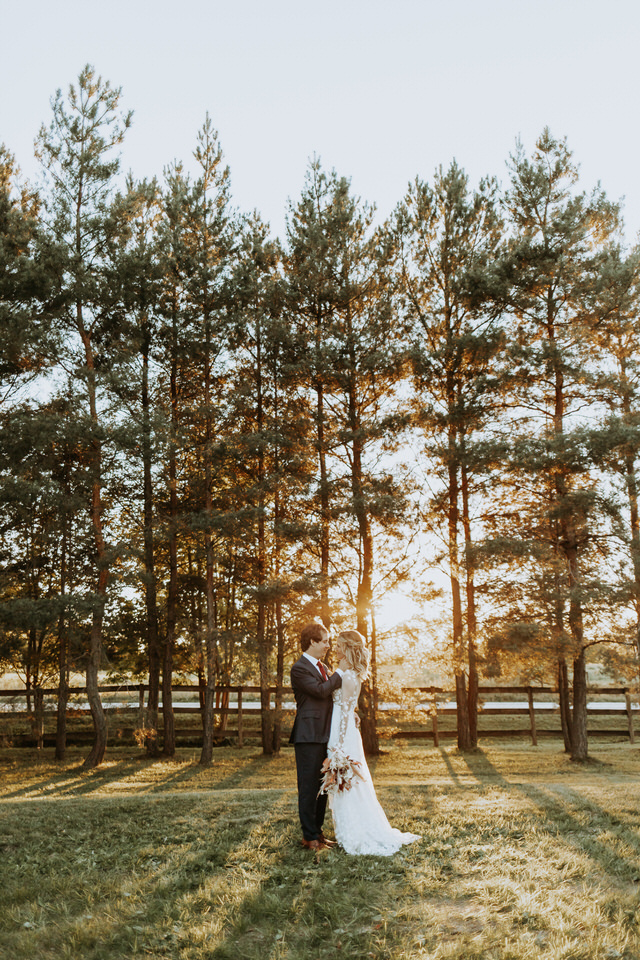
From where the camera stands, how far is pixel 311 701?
552cm

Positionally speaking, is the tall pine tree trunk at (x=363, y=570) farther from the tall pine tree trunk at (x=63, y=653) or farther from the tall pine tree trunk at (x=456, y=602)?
the tall pine tree trunk at (x=63, y=653)

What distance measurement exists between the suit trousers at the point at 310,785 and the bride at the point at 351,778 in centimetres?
8

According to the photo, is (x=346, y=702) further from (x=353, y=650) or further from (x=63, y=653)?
(x=63, y=653)

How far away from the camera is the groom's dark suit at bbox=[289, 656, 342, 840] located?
543 cm

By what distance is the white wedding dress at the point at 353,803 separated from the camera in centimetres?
535

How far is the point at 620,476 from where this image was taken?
1483cm

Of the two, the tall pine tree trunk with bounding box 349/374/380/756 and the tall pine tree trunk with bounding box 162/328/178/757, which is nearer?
the tall pine tree trunk with bounding box 349/374/380/756

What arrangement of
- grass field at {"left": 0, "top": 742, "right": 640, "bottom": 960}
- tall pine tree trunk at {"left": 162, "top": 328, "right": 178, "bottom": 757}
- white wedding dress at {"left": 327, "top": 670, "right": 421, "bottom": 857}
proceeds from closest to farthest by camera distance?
grass field at {"left": 0, "top": 742, "right": 640, "bottom": 960}, white wedding dress at {"left": 327, "top": 670, "right": 421, "bottom": 857}, tall pine tree trunk at {"left": 162, "top": 328, "right": 178, "bottom": 757}

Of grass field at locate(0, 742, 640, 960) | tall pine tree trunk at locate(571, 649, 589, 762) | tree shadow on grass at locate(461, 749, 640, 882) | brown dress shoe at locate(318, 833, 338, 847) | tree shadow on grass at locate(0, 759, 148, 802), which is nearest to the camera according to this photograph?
grass field at locate(0, 742, 640, 960)

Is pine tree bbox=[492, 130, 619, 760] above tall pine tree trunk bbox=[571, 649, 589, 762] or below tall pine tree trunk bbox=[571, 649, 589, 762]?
above

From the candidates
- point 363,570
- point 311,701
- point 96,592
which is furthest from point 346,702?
point 363,570

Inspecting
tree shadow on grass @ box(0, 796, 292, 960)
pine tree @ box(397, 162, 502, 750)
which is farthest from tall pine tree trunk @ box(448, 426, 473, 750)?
tree shadow on grass @ box(0, 796, 292, 960)

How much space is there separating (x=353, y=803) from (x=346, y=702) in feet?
2.57

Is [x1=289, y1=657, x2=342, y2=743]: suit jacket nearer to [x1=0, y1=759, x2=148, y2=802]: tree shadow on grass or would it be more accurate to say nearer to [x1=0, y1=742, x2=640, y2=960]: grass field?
[x1=0, y1=742, x2=640, y2=960]: grass field
